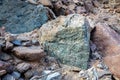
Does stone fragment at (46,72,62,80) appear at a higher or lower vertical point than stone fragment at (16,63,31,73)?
lower

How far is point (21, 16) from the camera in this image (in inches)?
122

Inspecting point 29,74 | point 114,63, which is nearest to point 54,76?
point 29,74

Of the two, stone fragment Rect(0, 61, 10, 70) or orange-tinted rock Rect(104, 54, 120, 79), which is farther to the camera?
orange-tinted rock Rect(104, 54, 120, 79)

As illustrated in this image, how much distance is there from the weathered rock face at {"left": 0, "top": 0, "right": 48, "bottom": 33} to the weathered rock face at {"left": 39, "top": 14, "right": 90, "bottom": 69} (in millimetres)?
400

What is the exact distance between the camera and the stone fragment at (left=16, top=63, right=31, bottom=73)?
233cm

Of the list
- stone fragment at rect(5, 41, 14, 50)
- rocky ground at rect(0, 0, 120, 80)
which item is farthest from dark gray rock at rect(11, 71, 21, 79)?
stone fragment at rect(5, 41, 14, 50)

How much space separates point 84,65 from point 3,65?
0.78m

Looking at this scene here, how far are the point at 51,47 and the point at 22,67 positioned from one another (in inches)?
16.4

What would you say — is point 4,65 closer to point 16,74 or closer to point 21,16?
point 16,74

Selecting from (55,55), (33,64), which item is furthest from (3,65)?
(55,55)

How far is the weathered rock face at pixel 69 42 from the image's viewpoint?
8.44 ft

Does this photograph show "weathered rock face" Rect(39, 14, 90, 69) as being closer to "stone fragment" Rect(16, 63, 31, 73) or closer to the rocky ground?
the rocky ground

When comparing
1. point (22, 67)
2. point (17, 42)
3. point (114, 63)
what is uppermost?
point (17, 42)

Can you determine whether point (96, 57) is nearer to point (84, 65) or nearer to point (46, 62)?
point (84, 65)
